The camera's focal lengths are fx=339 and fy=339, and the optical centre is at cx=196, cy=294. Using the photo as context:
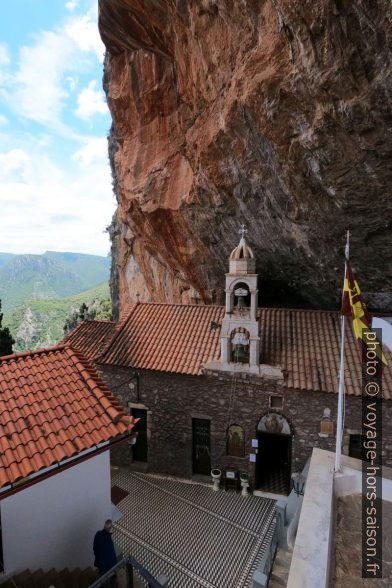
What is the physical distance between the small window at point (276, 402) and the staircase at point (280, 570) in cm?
382

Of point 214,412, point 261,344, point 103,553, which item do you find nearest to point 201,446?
point 214,412

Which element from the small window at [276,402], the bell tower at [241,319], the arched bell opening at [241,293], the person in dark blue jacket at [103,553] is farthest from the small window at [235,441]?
the person in dark blue jacket at [103,553]

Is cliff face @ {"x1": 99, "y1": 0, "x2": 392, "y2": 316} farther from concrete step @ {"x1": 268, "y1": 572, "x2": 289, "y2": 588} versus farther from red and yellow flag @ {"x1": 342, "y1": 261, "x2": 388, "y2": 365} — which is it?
concrete step @ {"x1": 268, "y1": 572, "x2": 289, "y2": 588}

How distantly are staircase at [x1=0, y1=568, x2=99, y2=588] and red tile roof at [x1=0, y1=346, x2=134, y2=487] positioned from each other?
1932 millimetres

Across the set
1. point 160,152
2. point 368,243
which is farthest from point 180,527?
point 160,152

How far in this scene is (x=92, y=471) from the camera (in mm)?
6328

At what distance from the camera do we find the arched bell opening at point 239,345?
36.9ft

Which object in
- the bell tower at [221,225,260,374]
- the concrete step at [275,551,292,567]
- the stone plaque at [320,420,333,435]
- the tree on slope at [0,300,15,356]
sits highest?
the bell tower at [221,225,260,374]

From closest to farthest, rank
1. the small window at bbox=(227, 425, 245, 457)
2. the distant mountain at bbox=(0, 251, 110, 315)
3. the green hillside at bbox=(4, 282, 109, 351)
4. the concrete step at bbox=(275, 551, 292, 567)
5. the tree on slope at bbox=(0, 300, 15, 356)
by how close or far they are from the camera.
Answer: the concrete step at bbox=(275, 551, 292, 567)
the small window at bbox=(227, 425, 245, 457)
the tree on slope at bbox=(0, 300, 15, 356)
the green hillside at bbox=(4, 282, 109, 351)
the distant mountain at bbox=(0, 251, 110, 315)

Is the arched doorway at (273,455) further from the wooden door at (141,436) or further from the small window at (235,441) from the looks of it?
the wooden door at (141,436)

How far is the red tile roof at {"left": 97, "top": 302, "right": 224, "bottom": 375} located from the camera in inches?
470

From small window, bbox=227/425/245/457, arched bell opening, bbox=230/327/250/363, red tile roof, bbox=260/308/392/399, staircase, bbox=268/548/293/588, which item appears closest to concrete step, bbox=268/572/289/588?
staircase, bbox=268/548/293/588

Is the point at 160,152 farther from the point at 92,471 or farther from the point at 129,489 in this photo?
the point at 129,489

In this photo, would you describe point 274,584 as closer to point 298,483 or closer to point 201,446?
point 298,483
